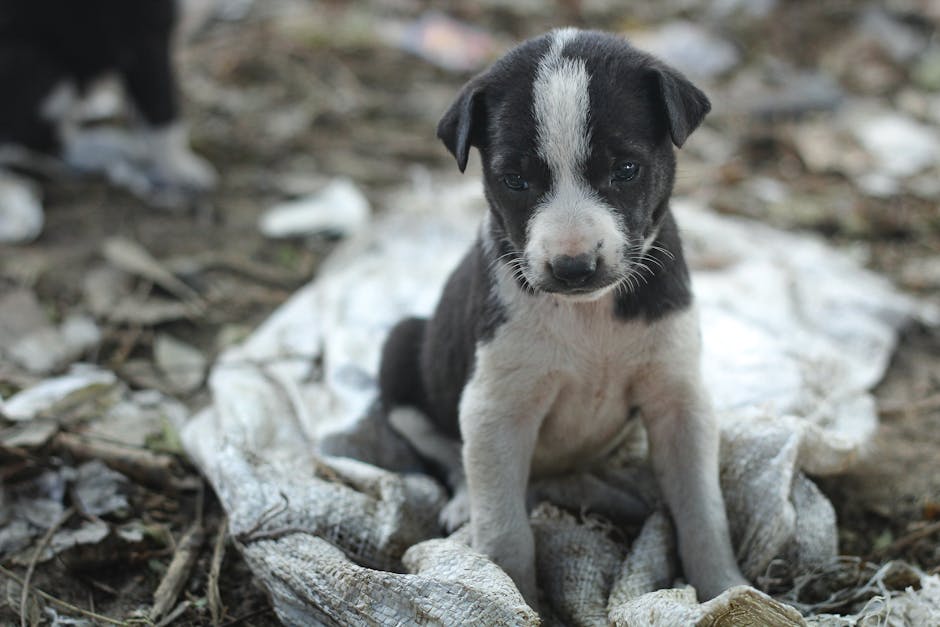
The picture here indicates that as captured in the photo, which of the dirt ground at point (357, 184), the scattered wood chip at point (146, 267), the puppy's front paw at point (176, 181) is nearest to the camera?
the dirt ground at point (357, 184)

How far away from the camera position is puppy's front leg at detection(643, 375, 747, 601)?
117 inches

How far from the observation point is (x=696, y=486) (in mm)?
3000

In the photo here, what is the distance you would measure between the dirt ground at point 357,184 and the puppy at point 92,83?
0.78 feet

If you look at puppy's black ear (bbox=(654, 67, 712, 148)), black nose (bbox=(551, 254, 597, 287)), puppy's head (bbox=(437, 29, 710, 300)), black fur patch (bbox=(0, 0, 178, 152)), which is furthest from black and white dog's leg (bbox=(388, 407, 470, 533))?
black fur patch (bbox=(0, 0, 178, 152))

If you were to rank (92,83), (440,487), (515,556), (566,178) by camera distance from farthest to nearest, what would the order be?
1. (92,83)
2. (440,487)
3. (515,556)
4. (566,178)

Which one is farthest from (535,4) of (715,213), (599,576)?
(599,576)

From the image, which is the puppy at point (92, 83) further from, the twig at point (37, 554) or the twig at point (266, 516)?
the twig at point (266, 516)

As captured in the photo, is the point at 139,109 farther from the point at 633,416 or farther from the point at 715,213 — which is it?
the point at 633,416

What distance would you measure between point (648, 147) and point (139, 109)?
166 inches

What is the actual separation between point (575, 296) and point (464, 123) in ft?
1.80

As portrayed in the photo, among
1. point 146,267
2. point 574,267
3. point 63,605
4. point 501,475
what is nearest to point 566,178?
point 574,267

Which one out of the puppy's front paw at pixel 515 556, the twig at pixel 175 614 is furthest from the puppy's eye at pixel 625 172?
the twig at pixel 175 614

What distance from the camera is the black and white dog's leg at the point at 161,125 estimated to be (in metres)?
5.99

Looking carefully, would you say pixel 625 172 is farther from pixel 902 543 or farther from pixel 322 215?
pixel 322 215
